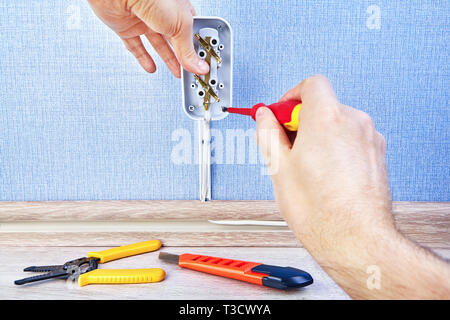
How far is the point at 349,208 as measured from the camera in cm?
26

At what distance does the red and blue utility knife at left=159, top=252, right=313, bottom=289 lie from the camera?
13.4 inches

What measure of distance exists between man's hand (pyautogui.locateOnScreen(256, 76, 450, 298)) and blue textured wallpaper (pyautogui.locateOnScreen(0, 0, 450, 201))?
0.69ft

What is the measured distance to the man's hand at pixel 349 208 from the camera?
9.6 inches

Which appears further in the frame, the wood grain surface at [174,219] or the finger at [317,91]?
the wood grain surface at [174,219]

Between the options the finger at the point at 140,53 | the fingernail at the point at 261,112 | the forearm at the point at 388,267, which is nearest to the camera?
the forearm at the point at 388,267

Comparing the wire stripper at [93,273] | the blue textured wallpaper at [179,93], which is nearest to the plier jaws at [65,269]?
the wire stripper at [93,273]

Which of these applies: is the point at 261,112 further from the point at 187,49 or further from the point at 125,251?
the point at 125,251

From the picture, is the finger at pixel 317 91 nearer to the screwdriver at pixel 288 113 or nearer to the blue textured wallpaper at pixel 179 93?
the screwdriver at pixel 288 113

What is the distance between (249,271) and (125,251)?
16 cm

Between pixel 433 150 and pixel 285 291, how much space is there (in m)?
0.32

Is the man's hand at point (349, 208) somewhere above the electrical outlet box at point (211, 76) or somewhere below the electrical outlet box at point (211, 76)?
below

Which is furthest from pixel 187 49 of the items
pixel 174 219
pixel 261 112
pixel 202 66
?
pixel 174 219

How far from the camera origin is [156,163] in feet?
1.65

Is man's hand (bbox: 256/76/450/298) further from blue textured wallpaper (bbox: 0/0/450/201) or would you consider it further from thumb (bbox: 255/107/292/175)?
blue textured wallpaper (bbox: 0/0/450/201)
